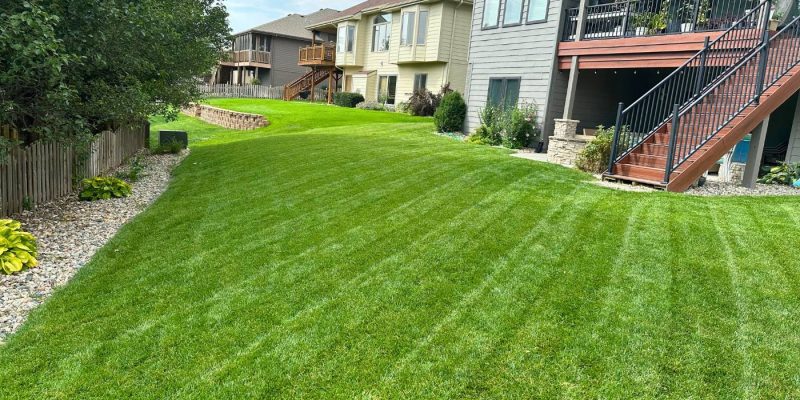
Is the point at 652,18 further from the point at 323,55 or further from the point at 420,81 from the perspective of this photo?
the point at 323,55

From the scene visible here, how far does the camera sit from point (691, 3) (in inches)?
466

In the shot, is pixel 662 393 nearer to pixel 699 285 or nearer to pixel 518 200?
pixel 699 285

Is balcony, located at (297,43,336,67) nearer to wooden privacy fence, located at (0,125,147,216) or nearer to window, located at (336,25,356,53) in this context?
window, located at (336,25,356,53)

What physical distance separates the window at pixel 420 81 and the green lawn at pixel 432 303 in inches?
713

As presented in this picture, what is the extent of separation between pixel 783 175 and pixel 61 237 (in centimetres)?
1162

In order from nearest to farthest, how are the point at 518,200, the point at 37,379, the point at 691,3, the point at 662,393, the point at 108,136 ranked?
the point at 662,393 < the point at 37,379 < the point at 518,200 < the point at 108,136 < the point at 691,3

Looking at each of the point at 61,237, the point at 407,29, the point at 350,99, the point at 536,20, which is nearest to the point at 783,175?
the point at 536,20

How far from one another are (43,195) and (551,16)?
39.3ft

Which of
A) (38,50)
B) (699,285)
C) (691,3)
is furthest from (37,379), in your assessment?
(691,3)

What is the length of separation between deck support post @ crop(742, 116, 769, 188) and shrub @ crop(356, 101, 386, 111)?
19.5 metres

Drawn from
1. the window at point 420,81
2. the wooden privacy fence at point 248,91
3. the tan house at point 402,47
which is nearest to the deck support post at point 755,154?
the tan house at point 402,47

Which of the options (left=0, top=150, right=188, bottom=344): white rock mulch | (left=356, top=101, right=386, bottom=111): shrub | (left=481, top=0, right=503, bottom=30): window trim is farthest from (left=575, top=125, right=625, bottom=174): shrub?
(left=356, top=101, right=386, bottom=111): shrub

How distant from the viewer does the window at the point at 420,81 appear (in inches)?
988

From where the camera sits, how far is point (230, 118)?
2416 cm
